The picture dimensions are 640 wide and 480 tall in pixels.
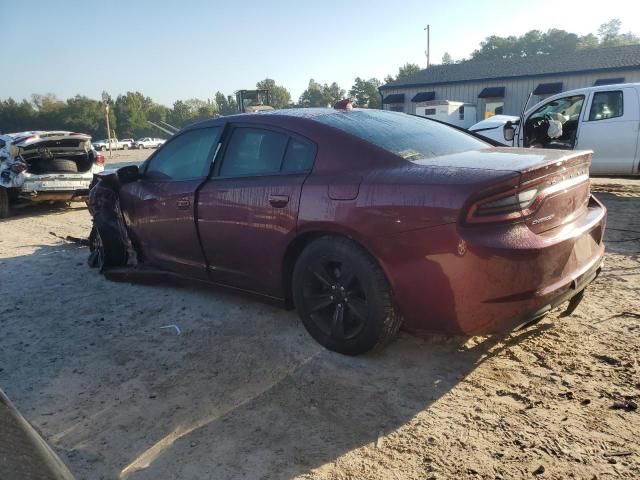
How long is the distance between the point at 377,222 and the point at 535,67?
1144 inches

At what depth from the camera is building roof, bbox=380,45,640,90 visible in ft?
81.7

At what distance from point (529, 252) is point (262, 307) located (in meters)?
2.29

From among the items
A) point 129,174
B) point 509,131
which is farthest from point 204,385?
point 509,131

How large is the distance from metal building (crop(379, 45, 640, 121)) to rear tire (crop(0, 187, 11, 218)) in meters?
18.3

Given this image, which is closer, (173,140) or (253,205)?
(253,205)

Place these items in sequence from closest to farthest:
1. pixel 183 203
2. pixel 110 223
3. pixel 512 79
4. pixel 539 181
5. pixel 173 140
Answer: pixel 539 181
pixel 183 203
pixel 173 140
pixel 110 223
pixel 512 79

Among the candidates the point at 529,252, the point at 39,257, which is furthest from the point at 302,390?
the point at 39,257

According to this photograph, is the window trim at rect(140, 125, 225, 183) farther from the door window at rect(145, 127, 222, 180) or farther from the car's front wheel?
the car's front wheel

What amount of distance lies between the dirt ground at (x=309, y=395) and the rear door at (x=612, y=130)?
5486 millimetres

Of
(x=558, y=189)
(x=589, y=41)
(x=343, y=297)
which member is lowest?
(x=343, y=297)

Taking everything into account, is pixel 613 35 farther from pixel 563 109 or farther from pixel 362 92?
pixel 563 109

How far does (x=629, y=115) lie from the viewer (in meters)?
8.47

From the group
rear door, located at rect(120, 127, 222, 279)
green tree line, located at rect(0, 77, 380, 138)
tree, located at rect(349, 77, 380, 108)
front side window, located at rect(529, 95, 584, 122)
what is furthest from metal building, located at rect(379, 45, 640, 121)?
green tree line, located at rect(0, 77, 380, 138)

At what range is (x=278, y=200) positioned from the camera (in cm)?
329
